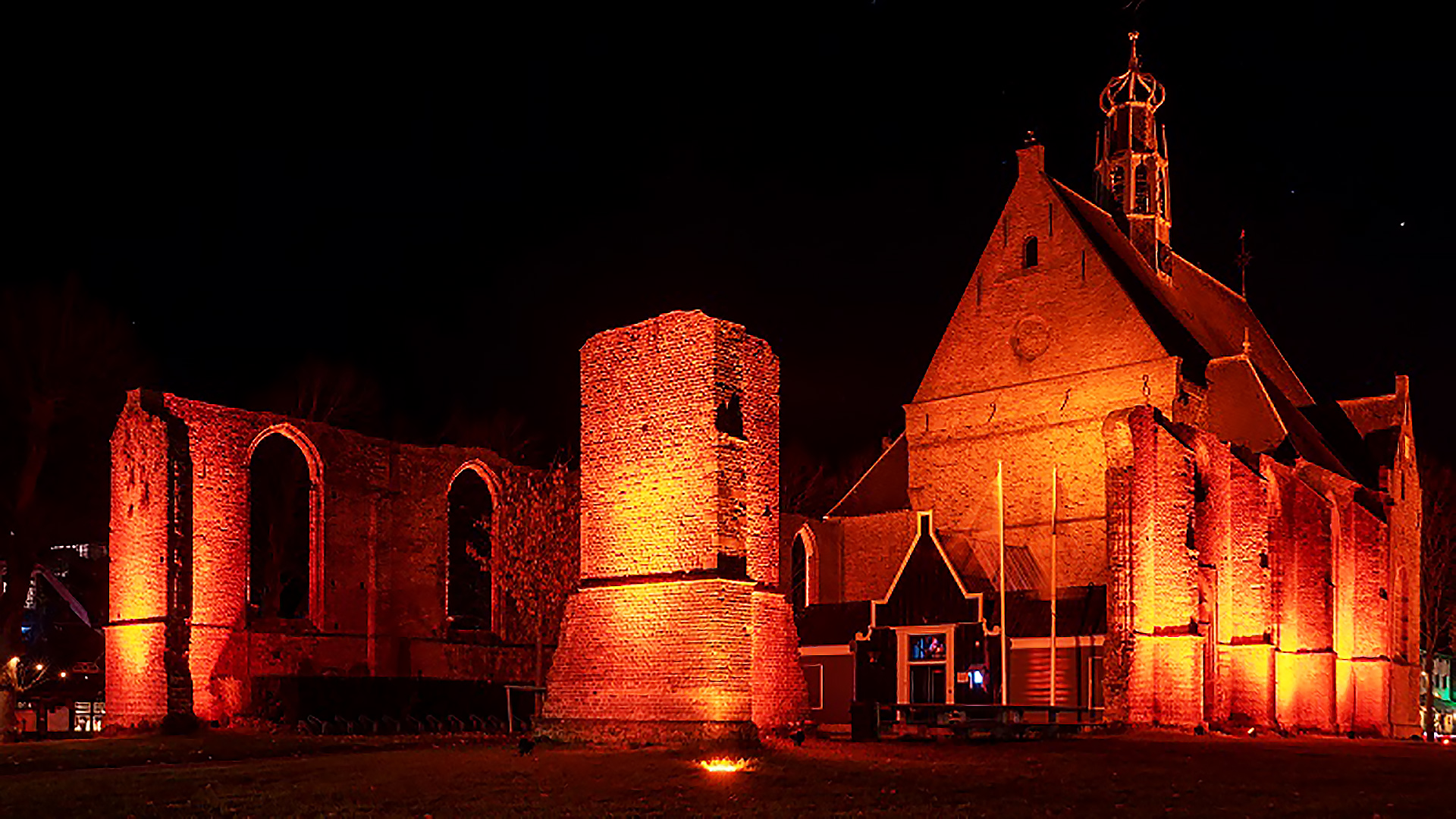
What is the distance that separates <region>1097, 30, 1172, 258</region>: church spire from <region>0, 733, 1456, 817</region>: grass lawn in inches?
888

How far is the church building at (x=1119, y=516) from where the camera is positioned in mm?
28828

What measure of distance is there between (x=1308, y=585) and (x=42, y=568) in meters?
29.8

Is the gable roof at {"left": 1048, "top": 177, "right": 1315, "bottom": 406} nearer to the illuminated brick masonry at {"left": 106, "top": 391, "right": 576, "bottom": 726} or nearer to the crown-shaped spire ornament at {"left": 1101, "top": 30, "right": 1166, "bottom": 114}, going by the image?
the crown-shaped spire ornament at {"left": 1101, "top": 30, "right": 1166, "bottom": 114}

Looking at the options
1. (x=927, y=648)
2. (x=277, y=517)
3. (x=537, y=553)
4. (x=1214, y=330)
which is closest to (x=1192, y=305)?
(x=1214, y=330)

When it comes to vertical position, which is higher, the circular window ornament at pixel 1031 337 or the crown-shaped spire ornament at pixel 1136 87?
the crown-shaped spire ornament at pixel 1136 87

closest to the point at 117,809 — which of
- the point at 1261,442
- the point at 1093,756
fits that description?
the point at 1093,756

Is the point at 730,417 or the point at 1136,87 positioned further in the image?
the point at 1136,87

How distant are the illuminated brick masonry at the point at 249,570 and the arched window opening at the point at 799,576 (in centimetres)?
946

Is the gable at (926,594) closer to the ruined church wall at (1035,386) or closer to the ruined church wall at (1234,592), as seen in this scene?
the ruined church wall at (1035,386)

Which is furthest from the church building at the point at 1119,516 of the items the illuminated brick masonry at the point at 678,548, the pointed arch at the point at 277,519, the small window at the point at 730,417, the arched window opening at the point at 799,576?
the pointed arch at the point at 277,519

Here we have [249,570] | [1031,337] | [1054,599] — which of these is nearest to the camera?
[249,570]

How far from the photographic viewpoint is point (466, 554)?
132 feet

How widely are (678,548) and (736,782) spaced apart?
227 inches

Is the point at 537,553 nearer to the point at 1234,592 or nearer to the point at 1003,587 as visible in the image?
the point at 1003,587
